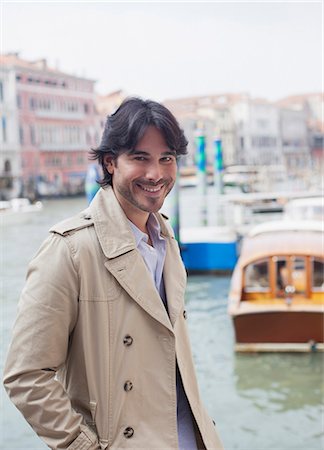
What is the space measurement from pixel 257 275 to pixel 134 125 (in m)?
2.85

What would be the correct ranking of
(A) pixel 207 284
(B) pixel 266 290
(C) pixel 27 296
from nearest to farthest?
(C) pixel 27 296 → (B) pixel 266 290 → (A) pixel 207 284

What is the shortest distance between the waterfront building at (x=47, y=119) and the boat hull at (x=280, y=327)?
403 inches

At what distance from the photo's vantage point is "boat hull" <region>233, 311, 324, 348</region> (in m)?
2.97

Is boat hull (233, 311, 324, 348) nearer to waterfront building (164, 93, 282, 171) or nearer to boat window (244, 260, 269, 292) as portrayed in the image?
A: boat window (244, 260, 269, 292)

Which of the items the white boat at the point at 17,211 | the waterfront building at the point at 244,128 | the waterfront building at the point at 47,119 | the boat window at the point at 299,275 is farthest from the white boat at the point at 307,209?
the waterfront building at the point at 244,128

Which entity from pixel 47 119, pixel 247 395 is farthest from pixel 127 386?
pixel 47 119

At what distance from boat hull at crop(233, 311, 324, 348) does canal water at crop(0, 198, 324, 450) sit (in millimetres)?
86

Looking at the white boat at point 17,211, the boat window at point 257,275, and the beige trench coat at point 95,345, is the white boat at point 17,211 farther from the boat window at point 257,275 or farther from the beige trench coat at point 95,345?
the beige trench coat at point 95,345

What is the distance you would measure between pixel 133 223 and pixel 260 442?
5.81 feet

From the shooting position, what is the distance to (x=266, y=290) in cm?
311

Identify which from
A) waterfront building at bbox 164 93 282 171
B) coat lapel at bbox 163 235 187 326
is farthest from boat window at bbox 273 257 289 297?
waterfront building at bbox 164 93 282 171

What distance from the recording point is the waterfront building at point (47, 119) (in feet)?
46.1

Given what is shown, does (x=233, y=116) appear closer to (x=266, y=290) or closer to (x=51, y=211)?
(x=51, y=211)

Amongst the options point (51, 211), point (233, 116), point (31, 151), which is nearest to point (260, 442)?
point (51, 211)
